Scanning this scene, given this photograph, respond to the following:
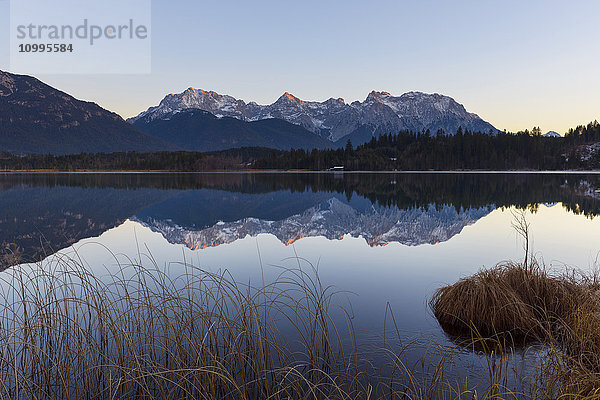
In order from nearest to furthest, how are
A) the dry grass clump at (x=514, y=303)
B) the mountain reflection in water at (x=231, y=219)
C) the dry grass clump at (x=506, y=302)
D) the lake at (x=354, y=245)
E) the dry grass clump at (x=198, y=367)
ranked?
the dry grass clump at (x=198, y=367) → the dry grass clump at (x=514, y=303) → the dry grass clump at (x=506, y=302) → the lake at (x=354, y=245) → the mountain reflection in water at (x=231, y=219)

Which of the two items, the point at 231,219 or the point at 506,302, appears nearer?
the point at 506,302

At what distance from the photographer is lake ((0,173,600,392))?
442 inches

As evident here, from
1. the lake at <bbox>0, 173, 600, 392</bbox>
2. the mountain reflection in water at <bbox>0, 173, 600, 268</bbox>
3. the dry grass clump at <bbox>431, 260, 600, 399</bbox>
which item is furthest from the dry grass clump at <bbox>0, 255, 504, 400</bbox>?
the mountain reflection in water at <bbox>0, 173, 600, 268</bbox>

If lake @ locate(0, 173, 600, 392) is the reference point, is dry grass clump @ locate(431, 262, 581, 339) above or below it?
above

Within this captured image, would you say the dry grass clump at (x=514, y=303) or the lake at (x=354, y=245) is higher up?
the dry grass clump at (x=514, y=303)

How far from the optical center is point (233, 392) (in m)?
7.38

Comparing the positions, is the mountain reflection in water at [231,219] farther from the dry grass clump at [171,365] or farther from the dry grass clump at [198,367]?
the dry grass clump at [198,367]

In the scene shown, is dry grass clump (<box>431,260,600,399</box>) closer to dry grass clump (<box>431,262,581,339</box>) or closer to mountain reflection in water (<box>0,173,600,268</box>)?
dry grass clump (<box>431,262,581,339</box>)

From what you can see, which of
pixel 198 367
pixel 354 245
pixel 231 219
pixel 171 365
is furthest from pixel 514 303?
pixel 231 219

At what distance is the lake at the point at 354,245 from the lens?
11234 mm

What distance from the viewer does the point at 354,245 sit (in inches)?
981

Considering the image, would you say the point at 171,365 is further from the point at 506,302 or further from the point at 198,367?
the point at 506,302

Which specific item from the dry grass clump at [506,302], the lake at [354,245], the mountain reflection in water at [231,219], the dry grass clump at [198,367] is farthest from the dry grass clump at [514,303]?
the mountain reflection in water at [231,219]

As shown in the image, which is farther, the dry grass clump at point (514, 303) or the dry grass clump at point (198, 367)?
the dry grass clump at point (514, 303)
